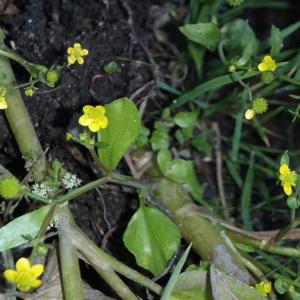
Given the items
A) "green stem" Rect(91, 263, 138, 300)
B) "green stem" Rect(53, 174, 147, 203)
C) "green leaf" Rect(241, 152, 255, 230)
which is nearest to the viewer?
"green stem" Rect(53, 174, 147, 203)

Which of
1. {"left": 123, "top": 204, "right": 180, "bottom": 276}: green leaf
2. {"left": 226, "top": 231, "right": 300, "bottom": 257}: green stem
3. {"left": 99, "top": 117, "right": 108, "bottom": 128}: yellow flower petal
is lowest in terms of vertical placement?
{"left": 226, "top": 231, "right": 300, "bottom": 257}: green stem

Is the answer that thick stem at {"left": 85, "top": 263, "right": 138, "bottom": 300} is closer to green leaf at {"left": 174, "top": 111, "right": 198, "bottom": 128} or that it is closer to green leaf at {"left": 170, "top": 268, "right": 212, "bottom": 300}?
green leaf at {"left": 170, "top": 268, "right": 212, "bottom": 300}

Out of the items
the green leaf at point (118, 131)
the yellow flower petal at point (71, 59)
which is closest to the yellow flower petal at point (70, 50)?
the yellow flower petal at point (71, 59)

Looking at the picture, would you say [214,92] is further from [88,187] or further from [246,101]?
[88,187]

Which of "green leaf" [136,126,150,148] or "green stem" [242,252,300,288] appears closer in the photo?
"green stem" [242,252,300,288]

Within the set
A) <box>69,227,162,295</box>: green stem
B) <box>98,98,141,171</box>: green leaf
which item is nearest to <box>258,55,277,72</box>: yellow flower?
<box>98,98,141,171</box>: green leaf

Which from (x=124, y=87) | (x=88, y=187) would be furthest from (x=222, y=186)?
(x=88, y=187)

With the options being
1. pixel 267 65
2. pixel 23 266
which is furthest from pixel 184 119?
pixel 23 266

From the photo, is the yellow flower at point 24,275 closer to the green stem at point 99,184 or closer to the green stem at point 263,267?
the green stem at point 99,184
